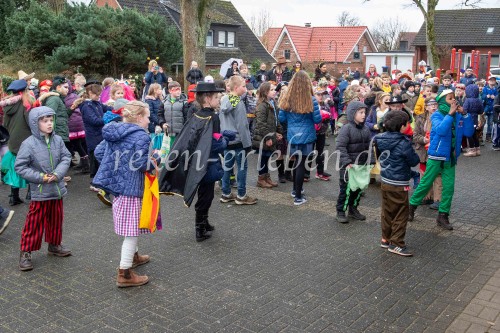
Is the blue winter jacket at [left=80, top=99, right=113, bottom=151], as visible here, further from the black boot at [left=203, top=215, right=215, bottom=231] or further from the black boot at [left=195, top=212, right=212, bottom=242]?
the black boot at [left=195, top=212, right=212, bottom=242]

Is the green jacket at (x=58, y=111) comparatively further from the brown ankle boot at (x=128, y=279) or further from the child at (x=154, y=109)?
the brown ankle boot at (x=128, y=279)

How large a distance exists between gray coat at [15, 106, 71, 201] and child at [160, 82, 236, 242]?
126 cm

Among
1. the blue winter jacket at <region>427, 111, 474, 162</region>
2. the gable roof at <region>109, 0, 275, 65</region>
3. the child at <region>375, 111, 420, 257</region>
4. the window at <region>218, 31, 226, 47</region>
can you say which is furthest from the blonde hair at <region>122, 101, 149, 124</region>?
the window at <region>218, 31, 226, 47</region>

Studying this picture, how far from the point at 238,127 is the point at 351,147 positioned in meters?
1.88

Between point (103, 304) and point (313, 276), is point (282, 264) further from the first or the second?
point (103, 304)

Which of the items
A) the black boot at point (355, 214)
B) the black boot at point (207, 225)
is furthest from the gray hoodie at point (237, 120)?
the black boot at point (355, 214)

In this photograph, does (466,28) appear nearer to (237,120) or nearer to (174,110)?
(174,110)

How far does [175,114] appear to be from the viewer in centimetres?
986

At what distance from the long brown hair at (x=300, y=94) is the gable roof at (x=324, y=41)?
55.7 metres

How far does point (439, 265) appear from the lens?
19.6 feet

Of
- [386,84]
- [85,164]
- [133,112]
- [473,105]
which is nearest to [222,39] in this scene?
[386,84]

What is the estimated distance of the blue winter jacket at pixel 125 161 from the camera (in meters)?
5.29

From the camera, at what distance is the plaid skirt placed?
535cm

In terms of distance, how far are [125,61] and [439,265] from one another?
22624 mm
